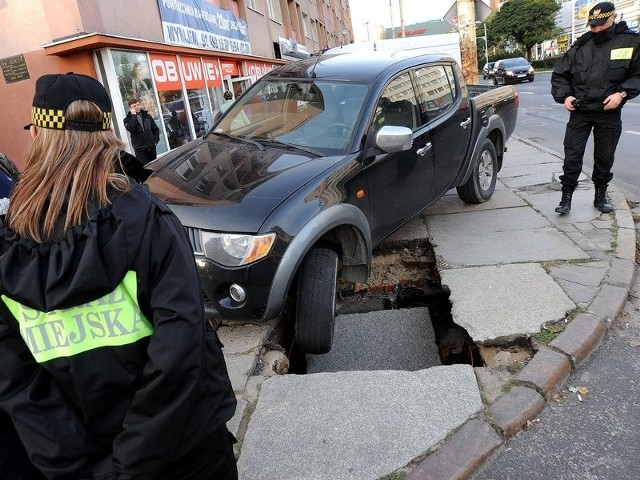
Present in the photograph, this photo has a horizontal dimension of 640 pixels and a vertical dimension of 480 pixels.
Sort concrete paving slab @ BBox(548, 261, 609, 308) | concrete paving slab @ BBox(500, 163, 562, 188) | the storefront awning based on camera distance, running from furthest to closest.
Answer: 1. the storefront awning
2. concrete paving slab @ BBox(500, 163, 562, 188)
3. concrete paving slab @ BBox(548, 261, 609, 308)

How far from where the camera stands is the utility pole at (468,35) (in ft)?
47.1

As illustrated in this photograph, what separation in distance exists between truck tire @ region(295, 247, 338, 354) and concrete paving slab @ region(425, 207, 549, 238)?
2.08 m

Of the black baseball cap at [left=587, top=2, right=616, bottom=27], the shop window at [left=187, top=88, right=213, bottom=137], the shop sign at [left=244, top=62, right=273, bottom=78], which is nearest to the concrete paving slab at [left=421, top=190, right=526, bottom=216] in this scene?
the black baseball cap at [left=587, top=2, right=616, bottom=27]

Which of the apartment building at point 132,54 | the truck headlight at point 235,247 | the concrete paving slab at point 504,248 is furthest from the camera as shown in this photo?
the apartment building at point 132,54

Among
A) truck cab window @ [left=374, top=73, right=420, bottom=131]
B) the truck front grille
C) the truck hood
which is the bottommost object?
the truck front grille

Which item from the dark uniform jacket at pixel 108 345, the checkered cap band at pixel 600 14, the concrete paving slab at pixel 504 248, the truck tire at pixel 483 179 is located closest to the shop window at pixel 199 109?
the truck tire at pixel 483 179

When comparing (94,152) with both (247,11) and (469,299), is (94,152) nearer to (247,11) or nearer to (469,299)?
(469,299)

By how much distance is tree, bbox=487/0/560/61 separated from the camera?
173 feet

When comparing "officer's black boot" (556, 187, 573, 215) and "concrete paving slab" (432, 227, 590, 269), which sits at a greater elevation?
"officer's black boot" (556, 187, 573, 215)

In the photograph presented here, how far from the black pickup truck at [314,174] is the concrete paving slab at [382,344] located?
1.48 feet

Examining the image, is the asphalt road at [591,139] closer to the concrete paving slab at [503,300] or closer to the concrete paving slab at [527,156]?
the concrete paving slab at [527,156]

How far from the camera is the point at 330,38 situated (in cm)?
5188

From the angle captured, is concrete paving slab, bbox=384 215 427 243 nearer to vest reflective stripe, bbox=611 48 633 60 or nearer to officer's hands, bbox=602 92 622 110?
officer's hands, bbox=602 92 622 110

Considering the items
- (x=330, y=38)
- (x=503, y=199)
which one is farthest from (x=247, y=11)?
(x=330, y=38)
